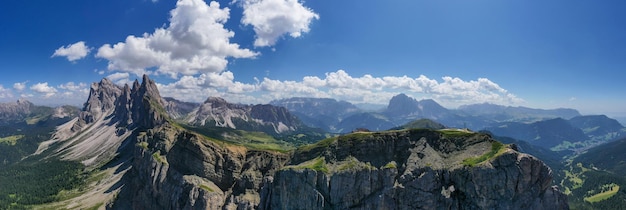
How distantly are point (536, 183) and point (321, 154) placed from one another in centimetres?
6811

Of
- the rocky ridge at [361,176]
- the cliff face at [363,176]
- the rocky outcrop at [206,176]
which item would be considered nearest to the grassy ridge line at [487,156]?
the cliff face at [363,176]

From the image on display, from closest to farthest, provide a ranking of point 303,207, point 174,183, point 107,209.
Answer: point 303,207 < point 174,183 < point 107,209

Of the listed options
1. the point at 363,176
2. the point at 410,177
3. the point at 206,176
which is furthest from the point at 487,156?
the point at 206,176

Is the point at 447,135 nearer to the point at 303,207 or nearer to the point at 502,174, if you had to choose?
the point at 502,174

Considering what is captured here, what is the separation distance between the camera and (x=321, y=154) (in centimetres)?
13000

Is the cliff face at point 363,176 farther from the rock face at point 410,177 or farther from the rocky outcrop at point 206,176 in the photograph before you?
the rocky outcrop at point 206,176

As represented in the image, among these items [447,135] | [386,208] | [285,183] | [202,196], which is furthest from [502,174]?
[202,196]

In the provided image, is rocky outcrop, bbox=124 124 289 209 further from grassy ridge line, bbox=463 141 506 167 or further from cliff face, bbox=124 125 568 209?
grassy ridge line, bbox=463 141 506 167

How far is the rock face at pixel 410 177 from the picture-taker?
325ft

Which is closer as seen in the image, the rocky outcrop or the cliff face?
the cliff face

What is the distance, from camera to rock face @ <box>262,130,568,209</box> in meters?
99.0

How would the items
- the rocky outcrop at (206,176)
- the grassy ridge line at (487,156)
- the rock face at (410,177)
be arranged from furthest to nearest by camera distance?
the rocky outcrop at (206,176) < the grassy ridge line at (487,156) < the rock face at (410,177)

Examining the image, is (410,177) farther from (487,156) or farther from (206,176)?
(206,176)

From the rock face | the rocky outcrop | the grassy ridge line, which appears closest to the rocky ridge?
the rock face
